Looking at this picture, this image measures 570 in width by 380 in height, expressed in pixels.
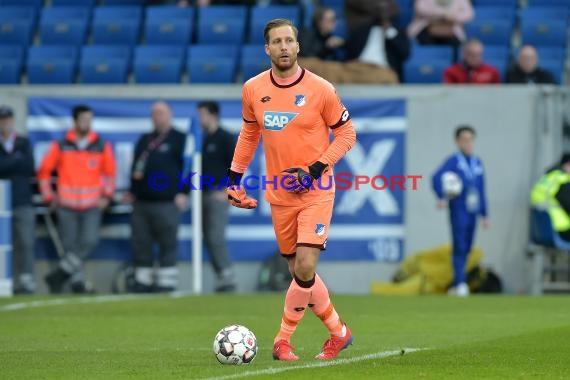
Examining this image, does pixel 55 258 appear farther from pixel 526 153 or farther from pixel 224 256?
pixel 526 153

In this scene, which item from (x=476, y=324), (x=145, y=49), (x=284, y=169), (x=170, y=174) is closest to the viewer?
(x=284, y=169)

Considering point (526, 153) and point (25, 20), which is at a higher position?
point (25, 20)

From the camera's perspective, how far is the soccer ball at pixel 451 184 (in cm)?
1731

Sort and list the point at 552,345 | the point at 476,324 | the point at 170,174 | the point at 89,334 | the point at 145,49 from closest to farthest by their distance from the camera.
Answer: the point at 552,345 < the point at 89,334 < the point at 476,324 < the point at 170,174 < the point at 145,49

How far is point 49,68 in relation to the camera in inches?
769

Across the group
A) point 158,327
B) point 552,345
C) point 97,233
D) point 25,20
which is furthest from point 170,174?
point 552,345

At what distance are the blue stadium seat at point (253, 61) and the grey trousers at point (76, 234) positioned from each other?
9.50 feet

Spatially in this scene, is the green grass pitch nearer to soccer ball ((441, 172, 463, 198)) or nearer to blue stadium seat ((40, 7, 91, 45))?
soccer ball ((441, 172, 463, 198))

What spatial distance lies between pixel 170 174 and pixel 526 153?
4.89 meters

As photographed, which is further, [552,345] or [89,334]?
[89,334]

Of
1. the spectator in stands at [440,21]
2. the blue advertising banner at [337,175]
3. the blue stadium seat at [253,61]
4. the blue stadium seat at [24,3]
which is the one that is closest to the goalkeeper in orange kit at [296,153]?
the blue advertising banner at [337,175]

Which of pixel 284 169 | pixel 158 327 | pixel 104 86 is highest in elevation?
pixel 104 86

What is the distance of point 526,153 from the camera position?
738 inches

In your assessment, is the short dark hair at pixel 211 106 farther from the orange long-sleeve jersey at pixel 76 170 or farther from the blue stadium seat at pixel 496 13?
the blue stadium seat at pixel 496 13
